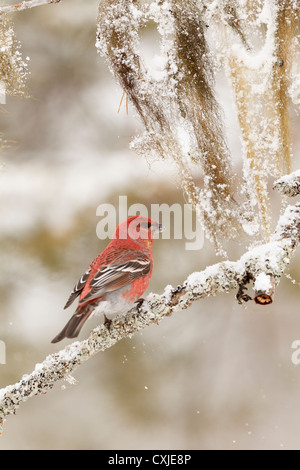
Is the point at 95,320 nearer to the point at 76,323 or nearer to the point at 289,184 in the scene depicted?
the point at 76,323

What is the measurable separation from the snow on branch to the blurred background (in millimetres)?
439

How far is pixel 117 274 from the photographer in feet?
3.92

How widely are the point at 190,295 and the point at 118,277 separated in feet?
0.82

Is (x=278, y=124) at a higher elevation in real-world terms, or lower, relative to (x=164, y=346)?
higher

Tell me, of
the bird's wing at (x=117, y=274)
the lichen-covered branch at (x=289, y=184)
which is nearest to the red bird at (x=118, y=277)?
the bird's wing at (x=117, y=274)

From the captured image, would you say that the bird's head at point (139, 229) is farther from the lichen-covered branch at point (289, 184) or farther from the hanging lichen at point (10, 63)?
the hanging lichen at point (10, 63)

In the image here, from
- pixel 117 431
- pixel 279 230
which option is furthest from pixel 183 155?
pixel 117 431

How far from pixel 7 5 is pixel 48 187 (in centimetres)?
60

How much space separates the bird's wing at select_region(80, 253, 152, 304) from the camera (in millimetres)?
1142

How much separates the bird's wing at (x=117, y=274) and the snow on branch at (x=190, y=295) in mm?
80

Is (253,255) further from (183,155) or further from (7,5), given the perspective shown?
(7,5)

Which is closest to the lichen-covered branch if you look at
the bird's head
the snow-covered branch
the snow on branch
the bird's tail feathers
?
the snow on branch

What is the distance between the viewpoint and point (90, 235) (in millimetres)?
1613

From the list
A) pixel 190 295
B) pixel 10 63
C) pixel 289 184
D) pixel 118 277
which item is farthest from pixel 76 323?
pixel 10 63
